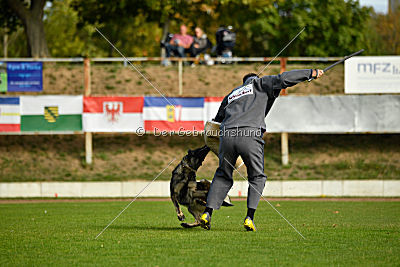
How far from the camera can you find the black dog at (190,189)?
921cm

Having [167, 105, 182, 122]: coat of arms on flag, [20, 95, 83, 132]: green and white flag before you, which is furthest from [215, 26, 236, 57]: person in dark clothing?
[20, 95, 83, 132]: green and white flag

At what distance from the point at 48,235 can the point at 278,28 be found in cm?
2622

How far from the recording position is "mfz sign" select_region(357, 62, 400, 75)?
20.5 metres

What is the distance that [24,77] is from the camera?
20812mm

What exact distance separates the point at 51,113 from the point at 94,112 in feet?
4.41

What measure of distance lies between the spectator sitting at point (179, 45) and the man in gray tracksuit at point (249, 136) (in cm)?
1491

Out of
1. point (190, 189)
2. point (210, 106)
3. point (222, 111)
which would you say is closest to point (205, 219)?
point (190, 189)

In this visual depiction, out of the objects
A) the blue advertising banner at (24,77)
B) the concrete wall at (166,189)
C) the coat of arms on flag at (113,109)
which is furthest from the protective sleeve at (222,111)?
the blue advertising banner at (24,77)

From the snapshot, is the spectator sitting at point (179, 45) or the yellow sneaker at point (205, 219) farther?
the spectator sitting at point (179, 45)

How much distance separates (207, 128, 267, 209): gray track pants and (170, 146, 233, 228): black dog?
38 centimetres

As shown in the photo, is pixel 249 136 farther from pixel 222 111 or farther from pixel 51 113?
pixel 51 113

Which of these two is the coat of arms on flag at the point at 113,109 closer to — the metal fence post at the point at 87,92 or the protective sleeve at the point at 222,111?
the metal fence post at the point at 87,92

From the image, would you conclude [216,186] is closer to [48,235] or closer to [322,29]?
[48,235]

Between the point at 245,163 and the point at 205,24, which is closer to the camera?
the point at 245,163
